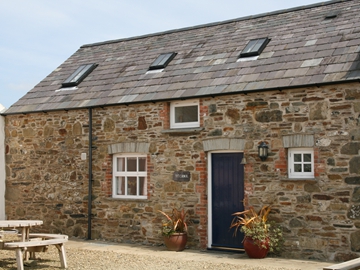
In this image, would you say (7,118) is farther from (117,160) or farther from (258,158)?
(258,158)

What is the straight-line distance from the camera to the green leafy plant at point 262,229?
10625mm

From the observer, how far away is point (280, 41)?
13.0 meters

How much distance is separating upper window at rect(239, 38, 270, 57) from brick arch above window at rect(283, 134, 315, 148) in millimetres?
2735

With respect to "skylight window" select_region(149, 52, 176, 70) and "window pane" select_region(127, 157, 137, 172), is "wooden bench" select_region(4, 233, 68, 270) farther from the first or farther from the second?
"skylight window" select_region(149, 52, 176, 70)

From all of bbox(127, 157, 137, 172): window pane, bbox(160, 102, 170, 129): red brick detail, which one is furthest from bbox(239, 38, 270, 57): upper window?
bbox(127, 157, 137, 172): window pane

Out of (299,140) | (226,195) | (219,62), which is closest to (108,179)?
(226,195)

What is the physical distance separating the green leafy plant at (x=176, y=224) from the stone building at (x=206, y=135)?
0.24 meters

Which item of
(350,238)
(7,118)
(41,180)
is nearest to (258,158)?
(350,238)

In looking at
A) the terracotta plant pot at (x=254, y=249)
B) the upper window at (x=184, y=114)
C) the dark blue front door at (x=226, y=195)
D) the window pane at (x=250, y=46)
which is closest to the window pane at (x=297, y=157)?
the dark blue front door at (x=226, y=195)

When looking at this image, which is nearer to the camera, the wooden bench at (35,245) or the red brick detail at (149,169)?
the wooden bench at (35,245)

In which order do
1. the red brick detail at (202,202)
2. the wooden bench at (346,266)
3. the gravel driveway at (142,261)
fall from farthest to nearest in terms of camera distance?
the red brick detail at (202,202) → the gravel driveway at (142,261) → the wooden bench at (346,266)

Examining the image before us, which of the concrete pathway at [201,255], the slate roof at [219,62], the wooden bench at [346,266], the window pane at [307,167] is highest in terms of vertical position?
the slate roof at [219,62]

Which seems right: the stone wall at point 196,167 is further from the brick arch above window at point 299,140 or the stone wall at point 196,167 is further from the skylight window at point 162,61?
the skylight window at point 162,61

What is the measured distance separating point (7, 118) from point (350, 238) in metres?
10.2
